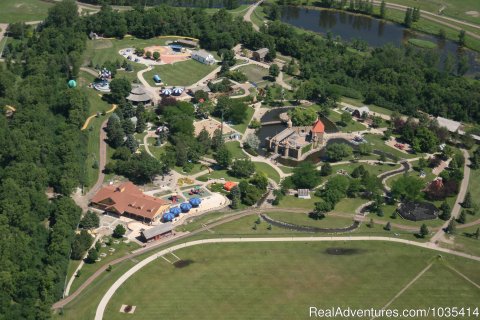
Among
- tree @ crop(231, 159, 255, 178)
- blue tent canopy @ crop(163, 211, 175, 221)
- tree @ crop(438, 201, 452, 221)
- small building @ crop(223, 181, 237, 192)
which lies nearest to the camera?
blue tent canopy @ crop(163, 211, 175, 221)

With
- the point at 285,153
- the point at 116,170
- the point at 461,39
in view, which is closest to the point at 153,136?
the point at 116,170

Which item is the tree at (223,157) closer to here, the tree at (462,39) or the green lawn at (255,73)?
the green lawn at (255,73)

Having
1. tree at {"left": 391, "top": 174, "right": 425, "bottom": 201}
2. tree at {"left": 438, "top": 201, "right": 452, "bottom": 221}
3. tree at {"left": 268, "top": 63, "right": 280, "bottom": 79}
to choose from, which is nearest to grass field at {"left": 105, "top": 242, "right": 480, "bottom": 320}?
tree at {"left": 438, "top": 201, "right": 452, "bottom": 221}

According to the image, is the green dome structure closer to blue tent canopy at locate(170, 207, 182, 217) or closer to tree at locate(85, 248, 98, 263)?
blue tent canopy at locate(170, 207, 182, 217)

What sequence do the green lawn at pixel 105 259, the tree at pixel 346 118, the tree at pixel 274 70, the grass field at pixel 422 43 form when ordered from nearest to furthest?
the green lawn at pixel 105 259 → the tree at pixel 346 118 → the tree at pixel 274 70 → the grass field at pixel 422 43

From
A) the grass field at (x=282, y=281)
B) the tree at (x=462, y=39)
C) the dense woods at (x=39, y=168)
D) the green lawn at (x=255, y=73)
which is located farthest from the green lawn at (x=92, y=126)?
the tree at (x=462, y=39)

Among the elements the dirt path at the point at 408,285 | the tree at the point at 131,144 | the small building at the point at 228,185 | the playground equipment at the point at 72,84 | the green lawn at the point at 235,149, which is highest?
the playground equipment at the point at 72,84

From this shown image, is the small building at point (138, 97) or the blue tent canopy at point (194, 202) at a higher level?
the small building at point (138, 97)
